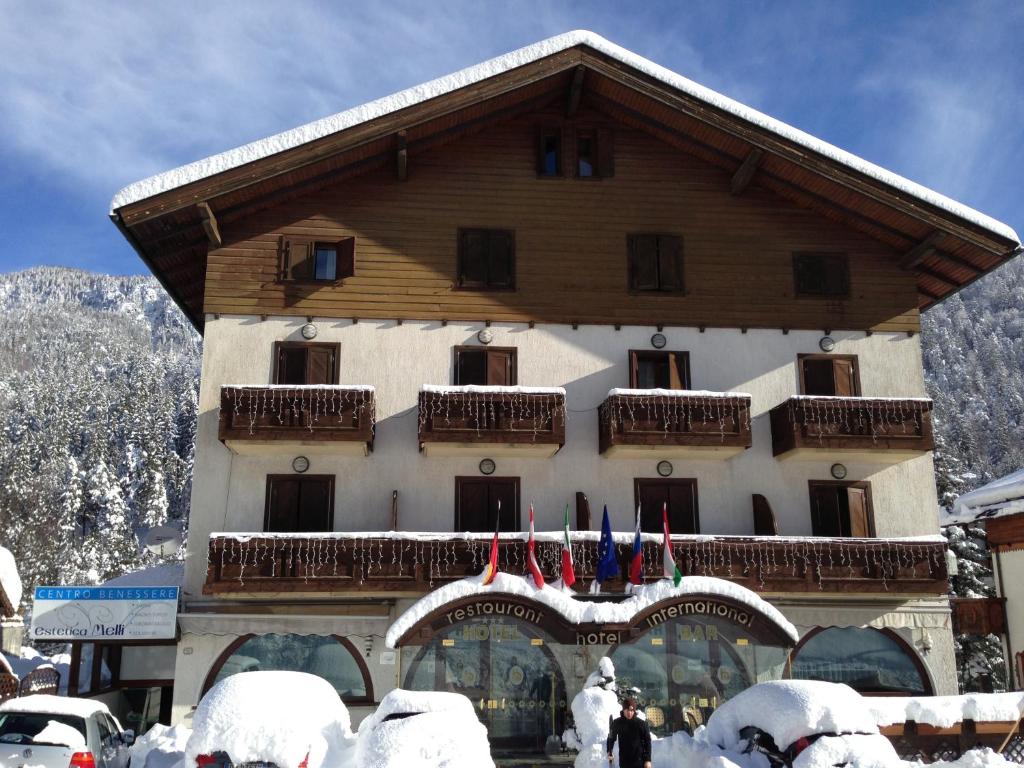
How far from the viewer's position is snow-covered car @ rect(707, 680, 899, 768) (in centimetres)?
1112

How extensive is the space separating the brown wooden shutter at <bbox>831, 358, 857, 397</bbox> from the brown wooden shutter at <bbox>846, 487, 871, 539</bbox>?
8.03ft

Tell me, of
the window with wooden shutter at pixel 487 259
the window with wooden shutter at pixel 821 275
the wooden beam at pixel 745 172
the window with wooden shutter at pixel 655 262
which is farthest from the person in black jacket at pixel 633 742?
the wooden beam at pixel 745 172

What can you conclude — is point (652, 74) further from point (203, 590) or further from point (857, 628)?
point (203, 590)

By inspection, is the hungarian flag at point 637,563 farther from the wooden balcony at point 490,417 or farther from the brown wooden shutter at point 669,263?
the brown wooden shutter at point 669,263

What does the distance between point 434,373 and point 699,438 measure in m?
6.52

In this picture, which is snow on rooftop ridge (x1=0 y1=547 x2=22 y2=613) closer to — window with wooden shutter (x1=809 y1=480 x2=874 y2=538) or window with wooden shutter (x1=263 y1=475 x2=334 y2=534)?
window with wooden shutter (x1=263 y1=475 x2=334 y2=534)

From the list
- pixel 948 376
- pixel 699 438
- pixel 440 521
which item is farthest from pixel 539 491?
pixel 948 376

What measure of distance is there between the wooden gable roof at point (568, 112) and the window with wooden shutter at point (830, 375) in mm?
3198

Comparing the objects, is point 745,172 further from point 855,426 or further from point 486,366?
point 486,366

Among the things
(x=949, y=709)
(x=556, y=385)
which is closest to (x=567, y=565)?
(x=556, y=385)

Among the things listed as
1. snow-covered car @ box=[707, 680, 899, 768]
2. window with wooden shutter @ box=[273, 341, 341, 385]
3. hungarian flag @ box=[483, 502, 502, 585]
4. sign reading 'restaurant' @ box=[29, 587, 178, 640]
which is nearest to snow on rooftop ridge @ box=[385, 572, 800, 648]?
hungarian flag @ box=[483, 502, 502, 585]

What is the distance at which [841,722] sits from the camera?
1144 cm

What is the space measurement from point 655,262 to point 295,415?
32.2ft

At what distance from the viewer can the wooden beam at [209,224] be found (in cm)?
2242
